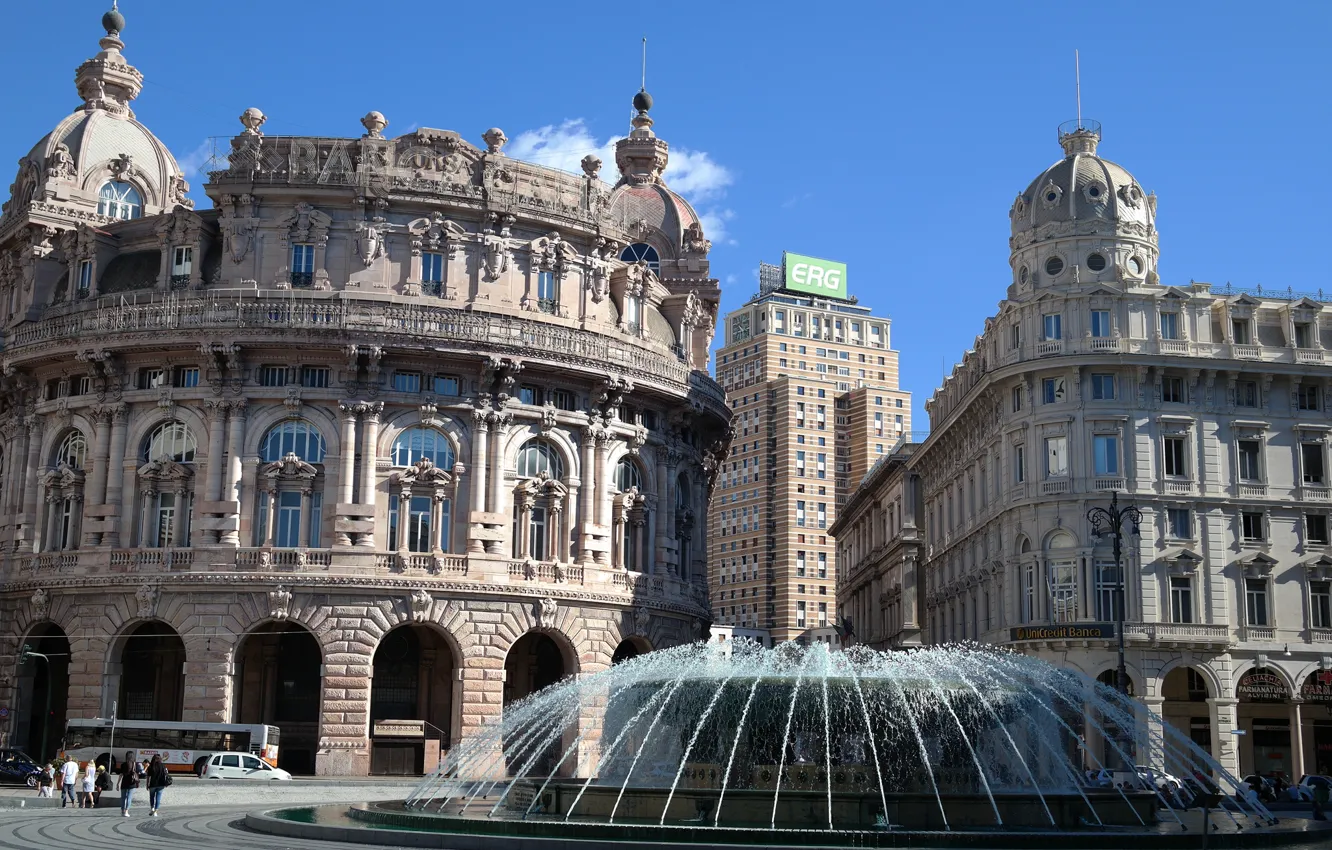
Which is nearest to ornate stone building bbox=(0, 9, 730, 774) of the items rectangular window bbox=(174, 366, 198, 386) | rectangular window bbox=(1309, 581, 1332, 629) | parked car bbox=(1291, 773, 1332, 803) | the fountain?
rectangular window bbox=(174, 366, 198, 386)

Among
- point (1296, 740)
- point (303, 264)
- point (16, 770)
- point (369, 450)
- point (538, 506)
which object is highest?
point (303, 264)

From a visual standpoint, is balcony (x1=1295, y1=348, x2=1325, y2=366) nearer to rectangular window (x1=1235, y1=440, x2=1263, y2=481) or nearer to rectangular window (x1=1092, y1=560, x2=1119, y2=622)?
rectangular window (x1=1235, y1=440, x2=1263, y2=481)

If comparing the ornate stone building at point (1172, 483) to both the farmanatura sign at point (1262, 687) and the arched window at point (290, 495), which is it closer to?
the farmanatura sign at point (1262, 687)

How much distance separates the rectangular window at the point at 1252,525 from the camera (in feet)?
195

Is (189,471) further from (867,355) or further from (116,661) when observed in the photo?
(867,355)

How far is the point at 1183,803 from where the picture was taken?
33219 mm

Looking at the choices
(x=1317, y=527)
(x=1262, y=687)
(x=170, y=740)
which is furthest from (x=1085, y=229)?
(x=170, y=740)

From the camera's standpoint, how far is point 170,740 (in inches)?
2000

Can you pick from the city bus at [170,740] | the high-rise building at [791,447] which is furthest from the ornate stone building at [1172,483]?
the high-rise building at [791,447]

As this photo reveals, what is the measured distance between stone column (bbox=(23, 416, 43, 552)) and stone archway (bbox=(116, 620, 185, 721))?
521 centimetres

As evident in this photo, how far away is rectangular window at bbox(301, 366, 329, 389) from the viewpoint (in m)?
55.7

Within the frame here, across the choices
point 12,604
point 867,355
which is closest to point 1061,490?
point 12,604

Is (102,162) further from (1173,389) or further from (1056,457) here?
(1173,389)

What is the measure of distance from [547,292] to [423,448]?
8026 mm
